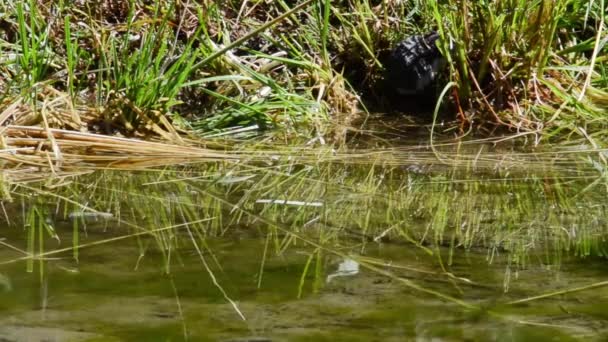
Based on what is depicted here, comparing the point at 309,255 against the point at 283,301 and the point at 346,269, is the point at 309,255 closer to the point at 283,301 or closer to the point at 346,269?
the point at 346,269

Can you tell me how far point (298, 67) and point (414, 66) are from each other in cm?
47

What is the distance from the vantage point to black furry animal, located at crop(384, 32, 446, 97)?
337 cm

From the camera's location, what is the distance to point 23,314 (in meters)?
1.27

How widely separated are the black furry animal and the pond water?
3.16 ft

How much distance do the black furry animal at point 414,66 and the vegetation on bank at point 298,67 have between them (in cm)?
7

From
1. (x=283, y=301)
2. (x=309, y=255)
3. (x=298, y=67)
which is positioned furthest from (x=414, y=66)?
(x=283, y=301)

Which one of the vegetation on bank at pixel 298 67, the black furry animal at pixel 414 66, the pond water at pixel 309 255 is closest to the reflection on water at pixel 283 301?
the pond water at pixel 309 255

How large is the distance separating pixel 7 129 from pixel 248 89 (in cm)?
103

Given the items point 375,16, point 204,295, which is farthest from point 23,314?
point 375,16

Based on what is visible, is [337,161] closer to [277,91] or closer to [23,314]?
[277,91]

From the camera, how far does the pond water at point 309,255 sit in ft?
4.05

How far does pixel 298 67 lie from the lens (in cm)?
354

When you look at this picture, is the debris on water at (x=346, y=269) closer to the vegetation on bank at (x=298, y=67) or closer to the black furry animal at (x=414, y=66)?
the vegetation on bank at (x=298, y=67)

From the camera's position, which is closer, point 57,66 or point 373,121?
point 373,121
